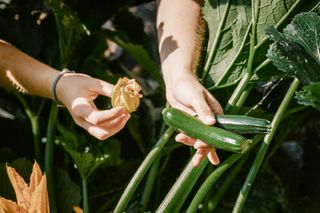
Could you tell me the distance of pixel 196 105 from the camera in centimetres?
83

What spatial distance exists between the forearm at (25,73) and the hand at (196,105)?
209mm

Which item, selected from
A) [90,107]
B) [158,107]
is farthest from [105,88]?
[158,107]

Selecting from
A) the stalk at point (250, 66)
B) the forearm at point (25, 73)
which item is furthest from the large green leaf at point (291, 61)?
the forearm at point (25, 73)

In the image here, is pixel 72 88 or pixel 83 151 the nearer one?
pixel 72 88

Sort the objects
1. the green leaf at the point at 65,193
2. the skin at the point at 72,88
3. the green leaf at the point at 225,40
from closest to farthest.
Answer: the skin at the point at 72,88
the green leaf at the point at 225,40
the green leaf at the point at 65,193

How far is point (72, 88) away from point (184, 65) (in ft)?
0.57

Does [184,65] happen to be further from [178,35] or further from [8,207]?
[8,207]

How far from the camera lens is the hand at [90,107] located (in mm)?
853

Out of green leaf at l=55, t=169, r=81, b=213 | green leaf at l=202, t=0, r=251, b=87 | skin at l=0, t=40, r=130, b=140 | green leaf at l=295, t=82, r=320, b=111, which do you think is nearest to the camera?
green leaf at l=295, t=82, r=320, b=111

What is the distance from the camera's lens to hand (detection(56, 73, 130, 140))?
853 mm

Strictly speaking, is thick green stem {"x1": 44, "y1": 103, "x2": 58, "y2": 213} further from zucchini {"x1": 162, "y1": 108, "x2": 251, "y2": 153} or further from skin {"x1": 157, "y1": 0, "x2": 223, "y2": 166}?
zucchini {"x1": 162, "y1": 108, "x2": 251, "y2": 153}

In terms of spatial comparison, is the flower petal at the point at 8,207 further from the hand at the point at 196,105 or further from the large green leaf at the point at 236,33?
the large green leaf at the point at 236,33

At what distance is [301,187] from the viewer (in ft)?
4.95

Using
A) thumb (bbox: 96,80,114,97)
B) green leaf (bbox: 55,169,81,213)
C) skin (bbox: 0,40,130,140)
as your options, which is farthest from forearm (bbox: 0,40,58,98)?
green leaf (bbox: 55,169,81,213)
